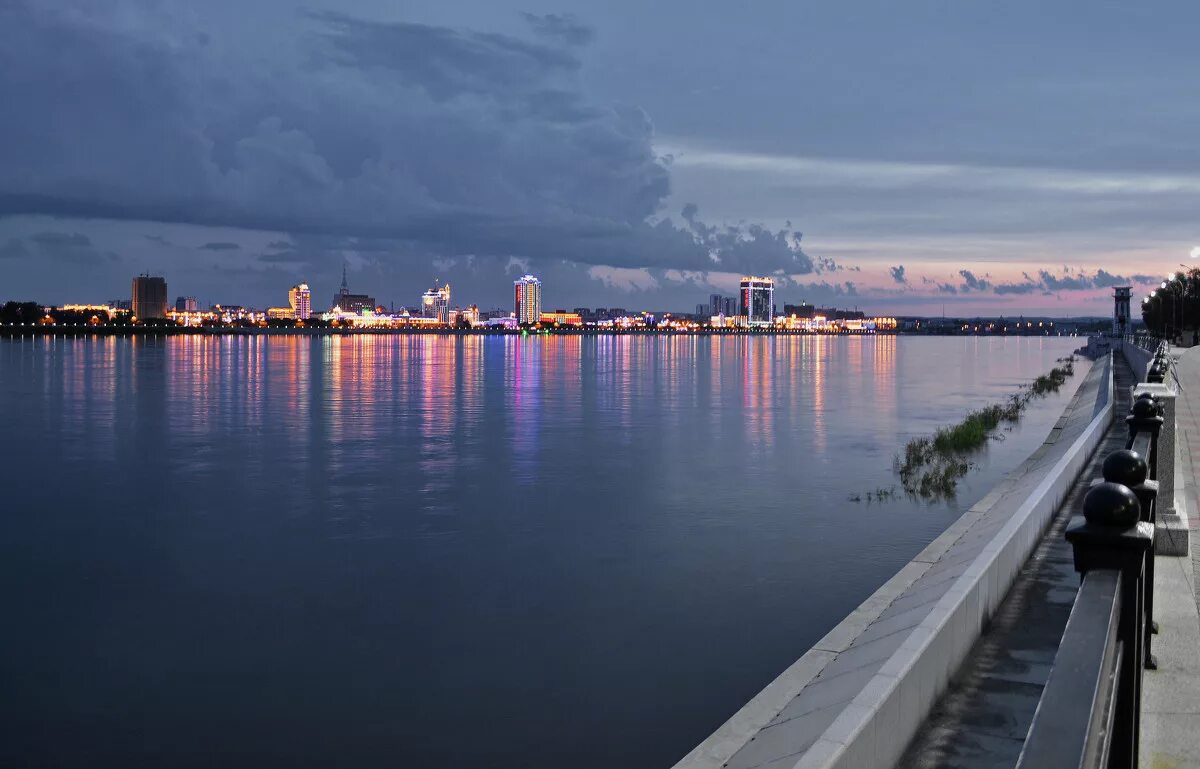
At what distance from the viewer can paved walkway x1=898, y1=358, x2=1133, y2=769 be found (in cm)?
630

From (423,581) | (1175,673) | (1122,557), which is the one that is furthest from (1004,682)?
(423,581)

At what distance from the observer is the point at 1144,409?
7.88 m

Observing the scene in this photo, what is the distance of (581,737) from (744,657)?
2631 millimetres

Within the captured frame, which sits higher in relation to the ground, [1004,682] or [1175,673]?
[1175,673]

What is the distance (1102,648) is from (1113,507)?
862 millimetres

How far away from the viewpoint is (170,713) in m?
10.3

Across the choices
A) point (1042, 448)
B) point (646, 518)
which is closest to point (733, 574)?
point (646, 518)

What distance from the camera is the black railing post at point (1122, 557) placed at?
352 centimetres

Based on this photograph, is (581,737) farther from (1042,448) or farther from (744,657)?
(1042,448)

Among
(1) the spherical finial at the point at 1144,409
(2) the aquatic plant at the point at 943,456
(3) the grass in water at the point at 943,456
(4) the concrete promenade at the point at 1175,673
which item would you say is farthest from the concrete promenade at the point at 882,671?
(3) the grass in water at the point at 943,456

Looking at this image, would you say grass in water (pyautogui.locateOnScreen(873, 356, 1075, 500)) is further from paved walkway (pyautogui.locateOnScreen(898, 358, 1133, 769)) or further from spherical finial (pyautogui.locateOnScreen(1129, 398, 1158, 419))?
spherical finial (pyautogui.locateOnScreen(1129, 398, 1158, 419))

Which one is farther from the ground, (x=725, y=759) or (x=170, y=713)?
(x=725, y=759)

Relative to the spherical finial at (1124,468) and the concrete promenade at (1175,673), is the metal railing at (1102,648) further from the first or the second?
the concrete promenade at (1175,673)

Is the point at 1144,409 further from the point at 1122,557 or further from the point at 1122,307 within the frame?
the point at 1122,307
